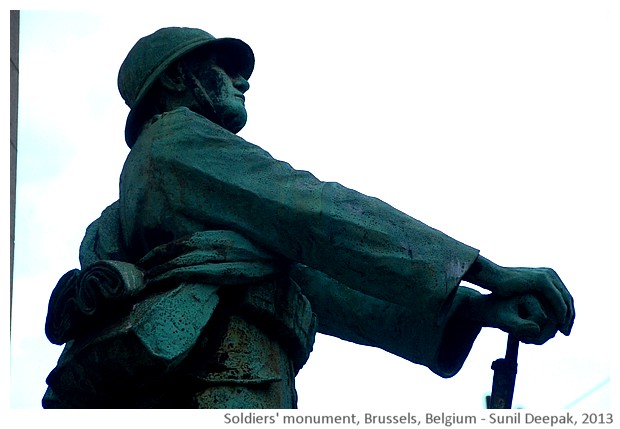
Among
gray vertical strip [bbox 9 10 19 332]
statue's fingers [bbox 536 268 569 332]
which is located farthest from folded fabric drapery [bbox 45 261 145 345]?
gray vertical strip [bbox 9 10 19 332]

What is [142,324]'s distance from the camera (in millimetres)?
6250

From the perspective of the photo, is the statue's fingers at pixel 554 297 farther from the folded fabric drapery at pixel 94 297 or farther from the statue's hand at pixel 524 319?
the folded fabric drapery at pixel 94 297

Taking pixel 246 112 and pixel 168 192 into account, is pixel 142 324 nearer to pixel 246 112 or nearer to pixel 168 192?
pixel 168 192

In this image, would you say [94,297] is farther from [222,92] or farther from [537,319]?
[537,319]

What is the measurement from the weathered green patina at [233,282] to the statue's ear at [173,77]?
24 centimetres

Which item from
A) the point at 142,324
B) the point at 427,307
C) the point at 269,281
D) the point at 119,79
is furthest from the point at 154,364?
the point at 119,79

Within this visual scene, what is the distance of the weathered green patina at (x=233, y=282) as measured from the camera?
6.38 meters

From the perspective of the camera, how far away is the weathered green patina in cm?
638

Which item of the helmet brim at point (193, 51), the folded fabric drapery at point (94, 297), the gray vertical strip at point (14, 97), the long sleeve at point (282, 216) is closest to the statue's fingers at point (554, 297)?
the long sleeve at point (282, 216)

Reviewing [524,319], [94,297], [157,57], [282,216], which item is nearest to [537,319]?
[524,319]

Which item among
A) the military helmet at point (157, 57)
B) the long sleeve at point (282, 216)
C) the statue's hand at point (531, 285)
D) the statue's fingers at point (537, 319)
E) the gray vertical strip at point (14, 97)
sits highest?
the gray vertical strip at point (14, 97)

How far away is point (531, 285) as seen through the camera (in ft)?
21.1

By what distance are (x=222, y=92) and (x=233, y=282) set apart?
113 centimetres

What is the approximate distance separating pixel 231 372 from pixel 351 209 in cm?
87
